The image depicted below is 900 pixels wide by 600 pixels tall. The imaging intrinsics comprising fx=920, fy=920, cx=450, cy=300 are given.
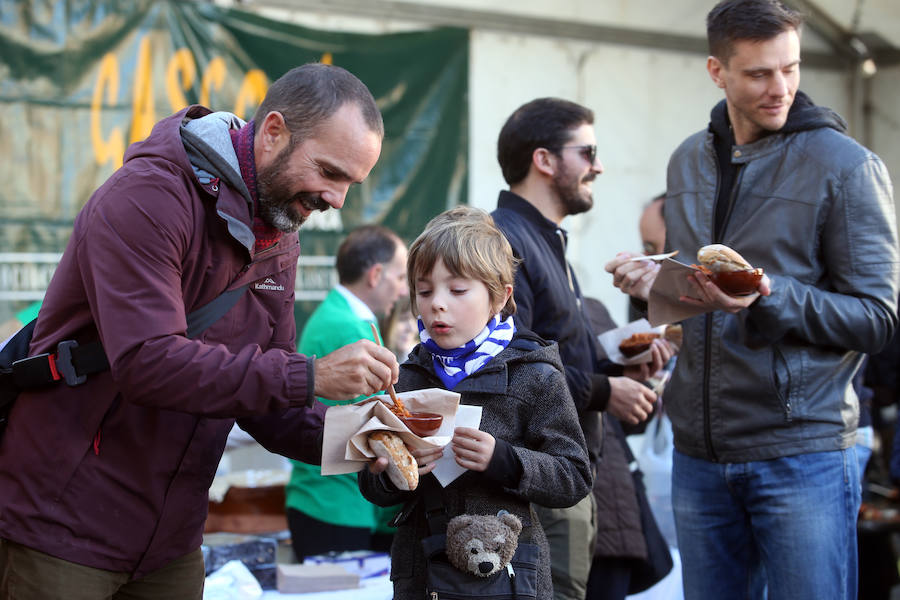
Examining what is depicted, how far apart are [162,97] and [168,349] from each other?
3.86 metres

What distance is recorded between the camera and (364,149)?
210cm

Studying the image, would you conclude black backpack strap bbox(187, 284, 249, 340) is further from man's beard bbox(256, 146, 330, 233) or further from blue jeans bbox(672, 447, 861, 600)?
blue jeans bbox(672, 447, 861, 600)

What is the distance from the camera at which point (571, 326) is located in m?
2.87

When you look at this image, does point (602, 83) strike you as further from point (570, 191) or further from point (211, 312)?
point (211, 312)

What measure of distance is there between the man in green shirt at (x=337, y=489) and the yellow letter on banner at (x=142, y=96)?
184 cm

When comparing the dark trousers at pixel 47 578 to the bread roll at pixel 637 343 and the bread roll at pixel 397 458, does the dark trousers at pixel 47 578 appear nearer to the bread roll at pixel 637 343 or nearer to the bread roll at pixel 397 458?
the bread roll at pixel 397 458

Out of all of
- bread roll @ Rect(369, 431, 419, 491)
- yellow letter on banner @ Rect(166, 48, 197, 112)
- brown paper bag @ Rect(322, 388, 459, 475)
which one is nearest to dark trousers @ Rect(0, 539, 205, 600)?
brown paper bag @ Rect(322, 388, 459, 475)

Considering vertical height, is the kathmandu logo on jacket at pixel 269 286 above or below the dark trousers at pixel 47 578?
above

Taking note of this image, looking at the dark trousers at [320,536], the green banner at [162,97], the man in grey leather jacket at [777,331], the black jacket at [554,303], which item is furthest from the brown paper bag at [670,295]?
the green banner at [162,97]

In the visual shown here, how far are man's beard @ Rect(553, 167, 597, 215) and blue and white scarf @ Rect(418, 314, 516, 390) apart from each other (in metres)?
1.03

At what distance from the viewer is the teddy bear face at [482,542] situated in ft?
6.39

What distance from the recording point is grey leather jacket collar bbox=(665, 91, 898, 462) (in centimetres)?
241

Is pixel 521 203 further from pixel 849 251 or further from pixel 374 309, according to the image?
pixel 374 309

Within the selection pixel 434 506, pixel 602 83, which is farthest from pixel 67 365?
pixel 602 83
